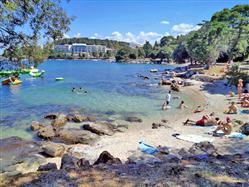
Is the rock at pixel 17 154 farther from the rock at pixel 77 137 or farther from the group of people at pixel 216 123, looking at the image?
the group of people at pixel 216 123

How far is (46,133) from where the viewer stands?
19.7 m

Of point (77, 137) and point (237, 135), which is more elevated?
point (237, 135)

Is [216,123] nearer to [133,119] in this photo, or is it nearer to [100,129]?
[133,119]

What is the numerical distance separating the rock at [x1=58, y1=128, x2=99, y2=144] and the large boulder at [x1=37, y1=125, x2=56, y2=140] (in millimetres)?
537

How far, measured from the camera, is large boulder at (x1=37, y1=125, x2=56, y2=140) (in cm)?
1941

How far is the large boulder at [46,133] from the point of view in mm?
19406

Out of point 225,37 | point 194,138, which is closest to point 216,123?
point 194,138

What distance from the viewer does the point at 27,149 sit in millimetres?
17156

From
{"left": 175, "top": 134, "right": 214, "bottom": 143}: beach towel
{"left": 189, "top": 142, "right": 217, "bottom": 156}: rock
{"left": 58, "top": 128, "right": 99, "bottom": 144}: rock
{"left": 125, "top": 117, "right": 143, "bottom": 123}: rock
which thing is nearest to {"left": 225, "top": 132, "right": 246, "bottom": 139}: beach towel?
{"left": 175, "top": 134, "right": 214, "bottom": 143}: beach towel

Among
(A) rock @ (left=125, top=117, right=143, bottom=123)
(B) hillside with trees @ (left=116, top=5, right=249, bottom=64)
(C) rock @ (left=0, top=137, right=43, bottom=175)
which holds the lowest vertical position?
(C) rock @ (left=0, top=137, right=43, bottom=175)

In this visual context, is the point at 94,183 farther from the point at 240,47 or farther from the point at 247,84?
the point at 240,47

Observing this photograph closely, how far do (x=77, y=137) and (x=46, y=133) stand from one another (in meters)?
2.50

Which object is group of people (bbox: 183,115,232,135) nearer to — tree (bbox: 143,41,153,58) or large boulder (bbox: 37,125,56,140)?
large boulder (bbox: 37,125,56,140)

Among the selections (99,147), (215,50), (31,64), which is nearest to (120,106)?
(99,147)
